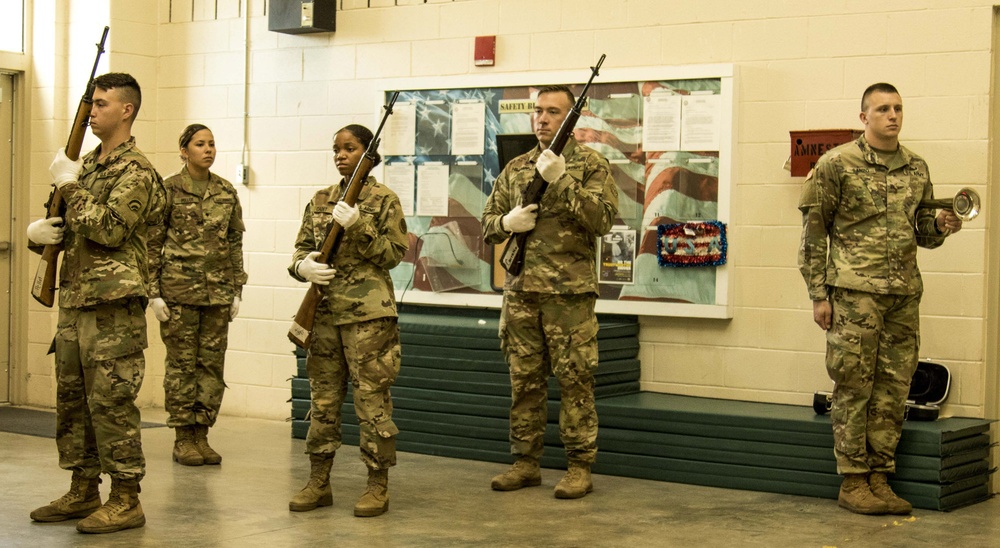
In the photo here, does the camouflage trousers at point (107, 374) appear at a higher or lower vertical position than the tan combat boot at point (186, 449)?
higher

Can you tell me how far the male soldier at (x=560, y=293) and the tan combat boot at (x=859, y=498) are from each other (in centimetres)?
113

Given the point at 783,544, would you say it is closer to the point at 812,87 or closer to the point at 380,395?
the point at 380,395

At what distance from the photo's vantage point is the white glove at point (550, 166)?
17.5 ft

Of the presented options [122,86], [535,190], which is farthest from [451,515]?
[122,86]

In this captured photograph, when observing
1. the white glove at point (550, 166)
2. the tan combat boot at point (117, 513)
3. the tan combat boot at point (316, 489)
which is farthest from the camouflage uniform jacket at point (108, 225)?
the white glove at point (550, 166)

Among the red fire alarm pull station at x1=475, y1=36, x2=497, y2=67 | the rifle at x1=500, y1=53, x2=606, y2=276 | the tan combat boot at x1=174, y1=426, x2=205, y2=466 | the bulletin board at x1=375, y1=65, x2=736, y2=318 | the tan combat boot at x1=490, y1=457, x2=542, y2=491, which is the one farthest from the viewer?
the red fire alarm pull station at x1=475, y1=36, x2=497, y2=67

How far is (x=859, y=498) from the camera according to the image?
17.4ft

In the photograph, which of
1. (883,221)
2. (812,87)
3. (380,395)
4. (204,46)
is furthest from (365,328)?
(204,46)

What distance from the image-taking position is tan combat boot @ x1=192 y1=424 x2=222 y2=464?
250 inches

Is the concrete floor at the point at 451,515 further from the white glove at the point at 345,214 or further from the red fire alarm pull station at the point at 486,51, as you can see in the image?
the red fire alarm pull station at the point at 486,51

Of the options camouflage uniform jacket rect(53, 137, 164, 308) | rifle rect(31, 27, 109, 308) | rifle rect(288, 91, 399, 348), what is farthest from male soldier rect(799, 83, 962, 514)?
rifle rect(31, 27, 109, 308)

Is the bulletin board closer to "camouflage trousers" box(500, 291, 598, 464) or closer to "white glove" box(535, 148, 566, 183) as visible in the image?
"camouflage trousers" box(500, 291, 598, 464)

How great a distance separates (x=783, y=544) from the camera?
4730 mm

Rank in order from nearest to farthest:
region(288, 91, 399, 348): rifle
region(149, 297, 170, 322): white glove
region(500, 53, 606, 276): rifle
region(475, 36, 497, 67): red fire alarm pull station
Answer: region(288, 91, 399, 348): rifle → region(500, 53, 606, 276): rifle → region(149, 297, 170, 322): white glove → region(475, 36, 497, 67): red fire alarm pull station
